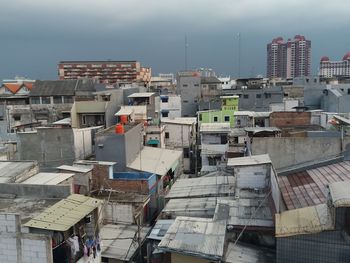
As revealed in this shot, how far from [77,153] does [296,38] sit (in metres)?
146

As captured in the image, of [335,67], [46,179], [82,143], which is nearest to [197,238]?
[46,179]

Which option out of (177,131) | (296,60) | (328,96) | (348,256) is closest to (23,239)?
(348,256)

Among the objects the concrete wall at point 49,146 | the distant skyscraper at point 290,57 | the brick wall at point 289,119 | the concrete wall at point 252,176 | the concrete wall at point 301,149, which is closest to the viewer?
the concrete wall at point 252,176

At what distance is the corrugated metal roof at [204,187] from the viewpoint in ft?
63.2

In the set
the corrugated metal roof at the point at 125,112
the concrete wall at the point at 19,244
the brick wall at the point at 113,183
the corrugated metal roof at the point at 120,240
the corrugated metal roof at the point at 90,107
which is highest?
the corrugated metal roof at the point at 90,107

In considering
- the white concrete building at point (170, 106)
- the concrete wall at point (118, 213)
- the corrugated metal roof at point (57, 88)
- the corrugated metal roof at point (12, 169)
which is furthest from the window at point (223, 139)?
the corrugated metal roof at point (57, 88)

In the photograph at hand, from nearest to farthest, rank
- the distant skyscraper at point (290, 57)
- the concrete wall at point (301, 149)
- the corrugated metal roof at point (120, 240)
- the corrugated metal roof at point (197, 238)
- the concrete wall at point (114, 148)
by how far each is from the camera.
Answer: the corrugated metal roof at point (197, 238) → the corrugated metal roof at point (120, 240) → the concrete wall at point (301, 149) → the concrete wall at point (114, 148) → the distant skyscraper at point (290, 57)

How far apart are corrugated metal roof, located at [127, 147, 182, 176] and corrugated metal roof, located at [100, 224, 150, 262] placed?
6179 mm

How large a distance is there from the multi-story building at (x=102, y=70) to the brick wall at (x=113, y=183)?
3984 inches

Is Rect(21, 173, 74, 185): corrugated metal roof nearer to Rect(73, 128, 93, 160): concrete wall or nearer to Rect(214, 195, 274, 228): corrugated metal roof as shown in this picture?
Rect(214, 195, 274, 228): corrugated metal roof

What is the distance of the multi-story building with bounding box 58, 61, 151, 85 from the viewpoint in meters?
123

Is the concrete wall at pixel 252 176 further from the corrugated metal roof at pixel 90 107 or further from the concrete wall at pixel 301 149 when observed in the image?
the corrugated metal roof at pixel 90 107

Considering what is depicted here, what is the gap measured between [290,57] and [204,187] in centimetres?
14389

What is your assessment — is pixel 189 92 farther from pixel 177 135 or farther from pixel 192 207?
pixel 192 207
